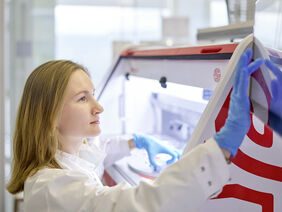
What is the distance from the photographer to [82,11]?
13.7ft

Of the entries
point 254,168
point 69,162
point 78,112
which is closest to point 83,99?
point 78,112

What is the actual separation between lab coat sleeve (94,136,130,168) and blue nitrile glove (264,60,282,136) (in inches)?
38.7

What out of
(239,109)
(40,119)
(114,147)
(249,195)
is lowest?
(114,147)

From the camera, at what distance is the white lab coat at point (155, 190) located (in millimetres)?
760

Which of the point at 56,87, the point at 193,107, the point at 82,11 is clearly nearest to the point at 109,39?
the point at 82,11

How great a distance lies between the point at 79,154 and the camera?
1.32 metres

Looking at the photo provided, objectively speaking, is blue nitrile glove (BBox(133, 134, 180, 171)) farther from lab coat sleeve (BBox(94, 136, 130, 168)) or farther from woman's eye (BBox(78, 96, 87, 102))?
woman's eye (BBox(78, 96, 87, 102))

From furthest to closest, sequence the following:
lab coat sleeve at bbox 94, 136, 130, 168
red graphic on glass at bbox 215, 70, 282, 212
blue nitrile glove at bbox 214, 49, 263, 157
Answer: lab coat sleeve at bbox 94, 136, 130, 168 → red graphic on glass at bbox 215, 70, 282, 212 → blue nitrile glove at bbox 214, 49, 263, 157

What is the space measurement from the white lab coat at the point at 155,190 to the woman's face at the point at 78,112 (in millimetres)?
187

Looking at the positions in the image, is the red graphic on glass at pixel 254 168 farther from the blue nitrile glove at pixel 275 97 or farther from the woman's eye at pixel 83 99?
the woman's eye at pixel 83 99

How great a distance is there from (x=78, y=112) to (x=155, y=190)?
0.42m

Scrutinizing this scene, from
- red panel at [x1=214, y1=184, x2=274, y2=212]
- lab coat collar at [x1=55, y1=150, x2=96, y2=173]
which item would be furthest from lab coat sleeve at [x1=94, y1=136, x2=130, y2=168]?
red panel at [x1=214, y1=184, x2=274, y2=212]

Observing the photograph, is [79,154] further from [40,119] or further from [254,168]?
[254,168]

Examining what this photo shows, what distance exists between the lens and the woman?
759 millimetres
